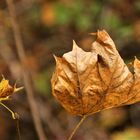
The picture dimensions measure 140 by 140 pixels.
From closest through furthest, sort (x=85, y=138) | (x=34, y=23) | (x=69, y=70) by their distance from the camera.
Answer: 1. (x=69, y=70)
2. (x=85, y=138)
3. (x=34, y=23)

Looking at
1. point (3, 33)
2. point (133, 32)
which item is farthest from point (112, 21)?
point (3, 33)

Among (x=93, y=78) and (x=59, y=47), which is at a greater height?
(x=93, y=78)

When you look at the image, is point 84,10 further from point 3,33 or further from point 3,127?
point 3,127

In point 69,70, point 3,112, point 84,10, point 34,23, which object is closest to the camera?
point 69,70

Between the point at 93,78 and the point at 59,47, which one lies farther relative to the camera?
the point at 59,47
